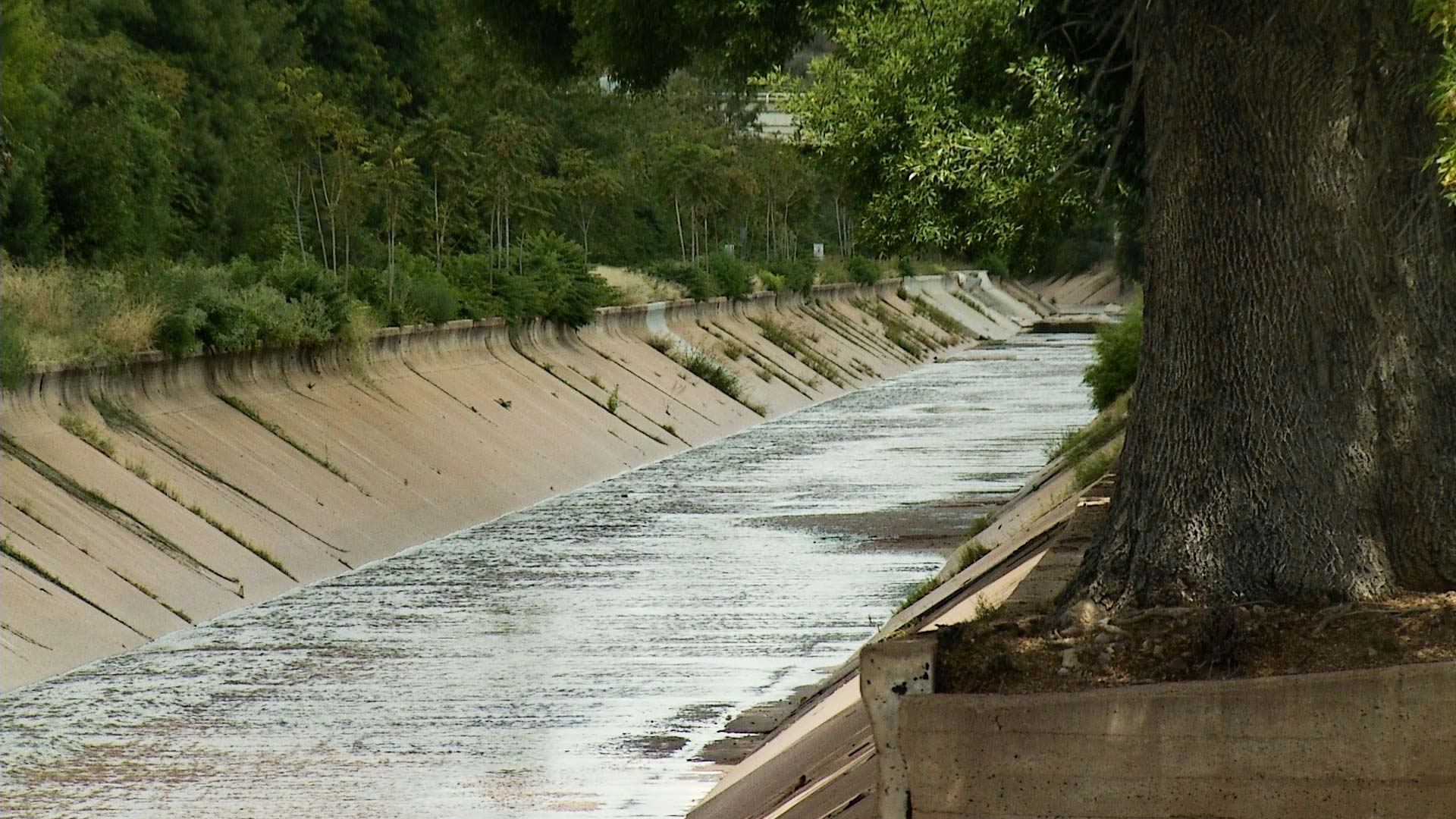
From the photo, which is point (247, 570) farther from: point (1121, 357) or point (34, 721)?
point (1121, 357)

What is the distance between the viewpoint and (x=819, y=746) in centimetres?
998

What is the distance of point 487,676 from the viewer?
14.7 meters

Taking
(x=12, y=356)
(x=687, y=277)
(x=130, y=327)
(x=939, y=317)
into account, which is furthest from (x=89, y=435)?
(x=939, y=317)

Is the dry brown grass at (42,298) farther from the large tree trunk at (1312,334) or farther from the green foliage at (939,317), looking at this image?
the green foliage at (939,317)

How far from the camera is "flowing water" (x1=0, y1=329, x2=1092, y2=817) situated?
Result: 36.8 ft

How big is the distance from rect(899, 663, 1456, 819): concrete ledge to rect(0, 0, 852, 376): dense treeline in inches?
401

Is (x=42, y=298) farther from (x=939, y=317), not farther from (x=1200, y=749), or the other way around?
(x=939, y=317)

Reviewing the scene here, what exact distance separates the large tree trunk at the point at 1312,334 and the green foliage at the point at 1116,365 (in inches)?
701

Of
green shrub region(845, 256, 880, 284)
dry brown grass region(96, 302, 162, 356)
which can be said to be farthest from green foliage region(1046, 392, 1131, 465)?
green shrub region(845, 256, 880, 284)

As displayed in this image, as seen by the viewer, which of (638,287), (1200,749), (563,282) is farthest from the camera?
(638,287)

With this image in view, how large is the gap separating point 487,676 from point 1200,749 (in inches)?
347

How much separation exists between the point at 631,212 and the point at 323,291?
45935 mm

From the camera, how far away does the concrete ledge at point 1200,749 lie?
6.41 meters

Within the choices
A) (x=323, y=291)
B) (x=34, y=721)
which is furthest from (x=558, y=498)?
(x=34, y=721)
